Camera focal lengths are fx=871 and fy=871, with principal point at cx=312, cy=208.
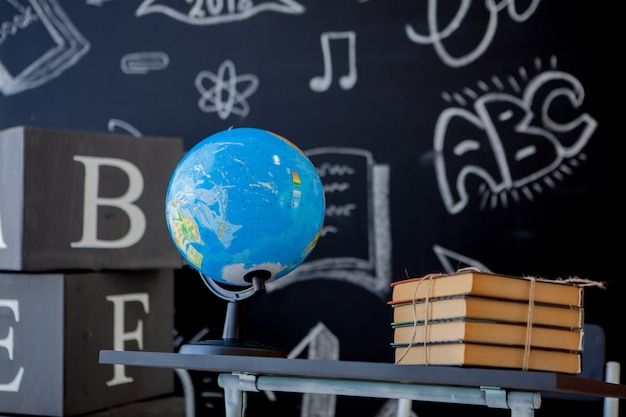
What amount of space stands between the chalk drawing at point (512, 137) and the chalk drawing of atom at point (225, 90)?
614 millimetres

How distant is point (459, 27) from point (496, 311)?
1.42 m

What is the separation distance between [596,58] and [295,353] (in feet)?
3.85

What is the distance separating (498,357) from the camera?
116cm

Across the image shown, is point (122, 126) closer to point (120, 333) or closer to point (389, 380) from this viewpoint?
point (120, 333)

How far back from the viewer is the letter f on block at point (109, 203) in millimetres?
2094

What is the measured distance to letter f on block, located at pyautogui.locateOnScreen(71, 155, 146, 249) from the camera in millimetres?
2094

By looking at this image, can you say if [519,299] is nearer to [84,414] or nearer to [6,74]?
[84,414]

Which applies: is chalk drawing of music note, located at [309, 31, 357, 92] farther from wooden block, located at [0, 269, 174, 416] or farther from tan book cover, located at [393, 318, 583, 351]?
tan book cover, located at [393, 318, 583, 351]

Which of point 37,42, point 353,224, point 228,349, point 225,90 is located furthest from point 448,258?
point 37,42

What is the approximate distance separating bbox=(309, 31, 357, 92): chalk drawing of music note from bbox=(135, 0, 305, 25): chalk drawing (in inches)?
5.2

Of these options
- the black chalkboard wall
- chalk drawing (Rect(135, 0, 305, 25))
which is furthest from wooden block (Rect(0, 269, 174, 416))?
chalk drawing (Rect(135, 0, 305, 25))

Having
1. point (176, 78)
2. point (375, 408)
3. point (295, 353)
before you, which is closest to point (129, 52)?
point (176, 78)

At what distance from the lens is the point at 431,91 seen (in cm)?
245

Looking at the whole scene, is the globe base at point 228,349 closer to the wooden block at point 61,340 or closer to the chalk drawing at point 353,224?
the wooden block at point 61,340
